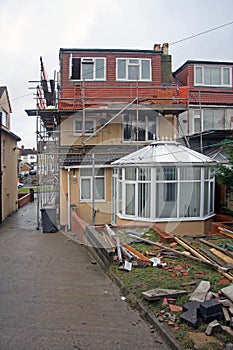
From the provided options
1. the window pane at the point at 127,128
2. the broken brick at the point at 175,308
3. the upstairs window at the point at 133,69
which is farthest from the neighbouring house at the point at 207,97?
the broken brick at the point at 175,308

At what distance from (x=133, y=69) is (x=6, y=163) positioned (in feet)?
35.9

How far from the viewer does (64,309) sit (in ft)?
20.1

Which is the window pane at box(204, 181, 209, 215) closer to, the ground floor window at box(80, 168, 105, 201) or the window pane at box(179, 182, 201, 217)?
the window pane at box(179, 182, 201, 217)

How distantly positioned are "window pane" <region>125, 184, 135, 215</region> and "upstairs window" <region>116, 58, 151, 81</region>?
805 cm

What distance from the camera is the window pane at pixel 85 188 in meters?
17.6

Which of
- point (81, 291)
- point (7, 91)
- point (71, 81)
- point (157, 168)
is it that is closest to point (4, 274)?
point (81, 291)

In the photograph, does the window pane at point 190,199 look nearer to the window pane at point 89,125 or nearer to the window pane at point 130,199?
the window pane at point 130,199

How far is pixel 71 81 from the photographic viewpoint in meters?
19.4

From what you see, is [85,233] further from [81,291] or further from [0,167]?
[0,167]

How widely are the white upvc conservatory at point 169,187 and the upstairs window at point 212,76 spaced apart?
9.38m

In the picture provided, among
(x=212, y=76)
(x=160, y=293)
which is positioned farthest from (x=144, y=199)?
(x=212, y=76)

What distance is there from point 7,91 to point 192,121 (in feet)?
50.6

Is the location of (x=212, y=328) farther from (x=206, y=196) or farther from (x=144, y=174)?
(x=206, y=196)

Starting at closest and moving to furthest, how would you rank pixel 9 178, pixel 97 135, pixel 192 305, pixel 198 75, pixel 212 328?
pixel 212 328 → pixel 192 305 → pixel 97 135 → pixel 198 75 → pixel 9 178
